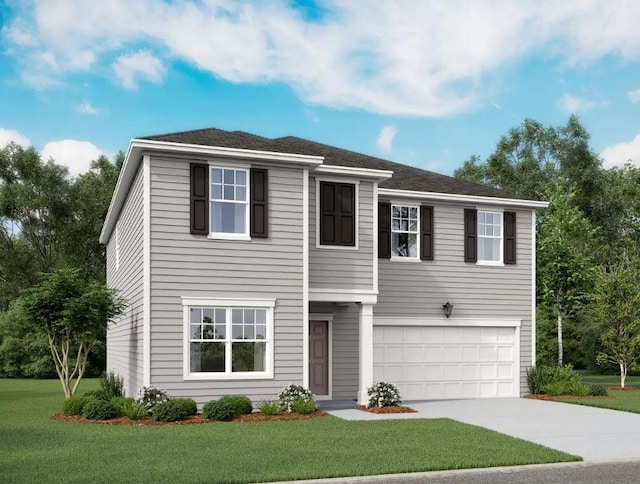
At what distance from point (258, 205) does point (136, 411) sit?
16.7 ft

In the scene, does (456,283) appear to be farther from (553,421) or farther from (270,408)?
(270,408)

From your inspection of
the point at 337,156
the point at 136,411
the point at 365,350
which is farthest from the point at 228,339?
the point at 337,156

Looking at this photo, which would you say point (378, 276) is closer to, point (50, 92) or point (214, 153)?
point (214, 153)

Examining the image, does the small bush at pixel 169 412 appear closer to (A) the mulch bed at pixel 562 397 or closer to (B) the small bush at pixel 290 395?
(B) the small bush at pixel 290 395

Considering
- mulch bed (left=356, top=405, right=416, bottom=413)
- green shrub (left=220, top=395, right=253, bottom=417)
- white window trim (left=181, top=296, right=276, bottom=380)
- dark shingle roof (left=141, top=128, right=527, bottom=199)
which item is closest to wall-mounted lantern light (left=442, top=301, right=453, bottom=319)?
dark shingle roof (left=141, top=128, right=527, bottom=199)

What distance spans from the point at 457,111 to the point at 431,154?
546cm

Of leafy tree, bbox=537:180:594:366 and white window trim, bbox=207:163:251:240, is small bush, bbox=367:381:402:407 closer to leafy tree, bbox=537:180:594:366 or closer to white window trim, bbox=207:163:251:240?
white window trim, bbox=207:163:251:240

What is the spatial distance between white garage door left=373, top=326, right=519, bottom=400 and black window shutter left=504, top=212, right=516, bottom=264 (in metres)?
2.02

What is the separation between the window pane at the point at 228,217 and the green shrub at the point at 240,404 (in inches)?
141

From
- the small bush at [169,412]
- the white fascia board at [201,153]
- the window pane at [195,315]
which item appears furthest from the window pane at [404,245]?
the small bush at [169,412]

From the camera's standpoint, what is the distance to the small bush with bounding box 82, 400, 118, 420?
15680 mm

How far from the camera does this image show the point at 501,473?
406 inches

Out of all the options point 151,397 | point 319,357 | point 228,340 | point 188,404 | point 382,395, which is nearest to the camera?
point 188,404

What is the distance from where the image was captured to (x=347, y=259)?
61.5ft
